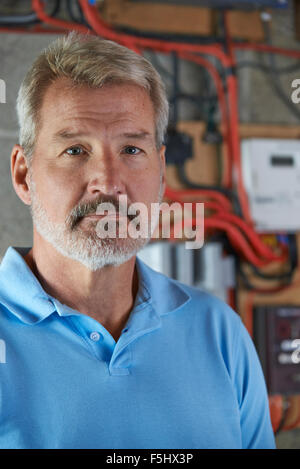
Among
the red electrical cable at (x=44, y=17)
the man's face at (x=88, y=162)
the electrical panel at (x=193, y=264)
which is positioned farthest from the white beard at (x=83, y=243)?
the electrical panel at (x=193, y=264)

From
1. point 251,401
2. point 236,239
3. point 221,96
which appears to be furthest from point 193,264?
point 251,401

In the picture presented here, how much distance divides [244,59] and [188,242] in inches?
18.7

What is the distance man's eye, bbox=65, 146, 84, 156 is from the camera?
18.2 inches

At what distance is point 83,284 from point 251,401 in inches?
8.6

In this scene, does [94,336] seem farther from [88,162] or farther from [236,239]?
[236,239]

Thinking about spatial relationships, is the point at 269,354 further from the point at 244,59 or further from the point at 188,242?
the point at 244,59

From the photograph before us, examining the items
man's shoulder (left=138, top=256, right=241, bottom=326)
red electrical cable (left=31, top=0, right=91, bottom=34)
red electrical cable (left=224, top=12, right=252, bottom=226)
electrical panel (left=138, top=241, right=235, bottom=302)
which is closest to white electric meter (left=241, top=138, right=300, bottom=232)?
red electrical cable (left=224, top=12, right=252, bottom=226)

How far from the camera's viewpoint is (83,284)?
0.53 m

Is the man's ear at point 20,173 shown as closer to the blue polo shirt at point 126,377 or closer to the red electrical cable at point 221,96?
the blue polo shirt at point 126,377

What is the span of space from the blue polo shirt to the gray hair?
14 centimetres

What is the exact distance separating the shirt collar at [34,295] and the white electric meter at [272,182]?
73cm

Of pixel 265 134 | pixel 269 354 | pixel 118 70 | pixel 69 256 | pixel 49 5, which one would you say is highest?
pixel 49 5
